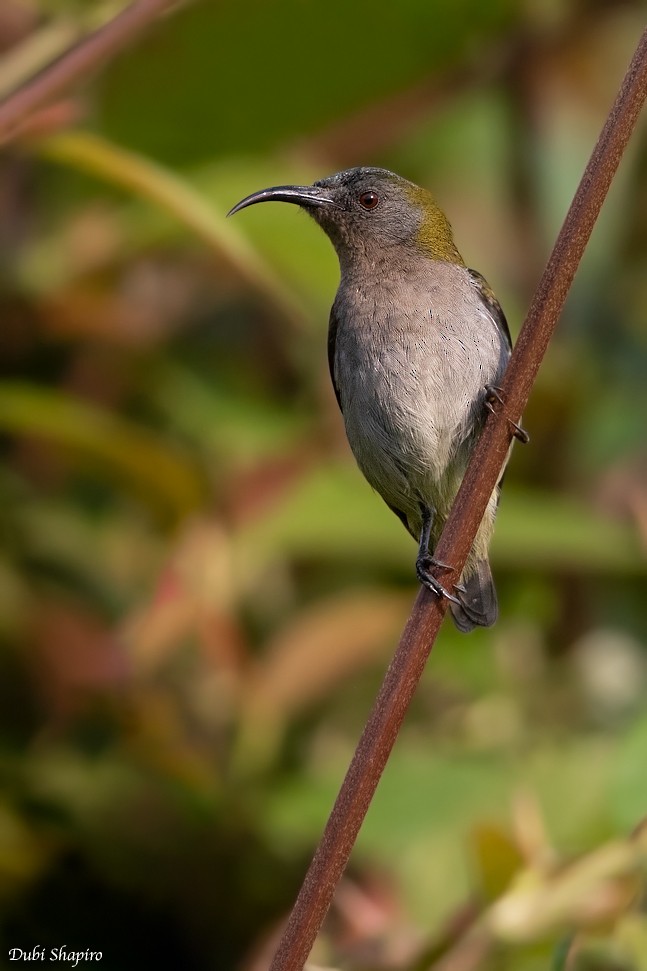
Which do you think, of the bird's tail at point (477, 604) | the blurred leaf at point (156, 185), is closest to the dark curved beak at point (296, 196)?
the blurred leaf at point (156, 185)

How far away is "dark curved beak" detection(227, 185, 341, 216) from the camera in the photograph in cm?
331

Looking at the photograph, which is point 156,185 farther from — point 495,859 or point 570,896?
point 570,896

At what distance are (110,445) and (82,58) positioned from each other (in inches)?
39.7

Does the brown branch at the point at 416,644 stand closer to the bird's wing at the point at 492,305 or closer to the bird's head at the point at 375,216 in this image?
the bird's wing at the point at 492,305

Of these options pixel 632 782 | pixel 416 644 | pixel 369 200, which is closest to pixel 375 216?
pixel 369 200

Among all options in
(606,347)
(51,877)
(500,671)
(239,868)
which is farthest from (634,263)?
(51,877)

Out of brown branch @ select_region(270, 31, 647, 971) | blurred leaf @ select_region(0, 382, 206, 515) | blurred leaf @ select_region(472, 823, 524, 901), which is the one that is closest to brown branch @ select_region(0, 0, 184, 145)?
blurred leaf @ select_region(0, 382, 206, 515)

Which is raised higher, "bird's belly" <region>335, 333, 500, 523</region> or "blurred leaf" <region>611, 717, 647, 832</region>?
"bird's belly" <region>335, 333, 500, 523</region>

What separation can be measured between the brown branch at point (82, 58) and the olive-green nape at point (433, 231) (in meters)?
1.10

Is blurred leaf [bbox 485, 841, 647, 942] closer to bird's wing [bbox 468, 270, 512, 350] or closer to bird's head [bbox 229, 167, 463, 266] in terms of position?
bird's wing [bbox 468, 270, 512, 350]

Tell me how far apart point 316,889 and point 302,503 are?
2.12m

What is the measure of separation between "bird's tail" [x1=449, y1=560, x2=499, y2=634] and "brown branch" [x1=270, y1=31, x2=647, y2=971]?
1.55 m

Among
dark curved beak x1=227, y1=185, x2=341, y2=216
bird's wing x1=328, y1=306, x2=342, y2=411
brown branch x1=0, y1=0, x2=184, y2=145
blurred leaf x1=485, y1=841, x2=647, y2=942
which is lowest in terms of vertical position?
blurred leaf x1=485, y1=841, x2=647, y2=942

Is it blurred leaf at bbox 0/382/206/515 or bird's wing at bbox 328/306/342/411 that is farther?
bird's wing at bbox 328/306/342/411
